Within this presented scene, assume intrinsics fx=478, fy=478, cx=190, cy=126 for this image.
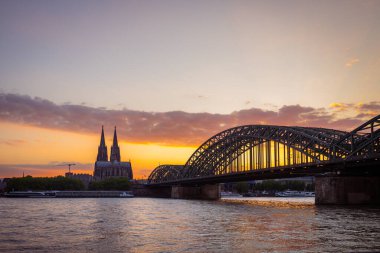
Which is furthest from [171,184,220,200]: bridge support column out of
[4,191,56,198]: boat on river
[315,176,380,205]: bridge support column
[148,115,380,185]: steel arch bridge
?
[315,176,380,205]: bridge support column

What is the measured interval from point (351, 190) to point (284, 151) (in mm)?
25293

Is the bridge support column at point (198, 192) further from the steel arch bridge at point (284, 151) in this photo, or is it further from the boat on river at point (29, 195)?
the boat on river at point (29, 195)

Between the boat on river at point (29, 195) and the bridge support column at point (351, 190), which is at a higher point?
the bridge support column at point (351, 190)

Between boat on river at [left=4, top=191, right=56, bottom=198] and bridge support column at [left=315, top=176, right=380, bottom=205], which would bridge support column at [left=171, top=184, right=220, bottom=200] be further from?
bridge support column at [left=315, top=176, right=380, bottom=205]

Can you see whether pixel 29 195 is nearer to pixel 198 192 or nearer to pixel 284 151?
pixel 198 192

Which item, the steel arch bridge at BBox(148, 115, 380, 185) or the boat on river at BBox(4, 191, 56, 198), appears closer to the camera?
the steel arch bridge at BBox(148, 115, 380, 185)

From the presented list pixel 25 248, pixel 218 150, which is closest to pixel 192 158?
pixel 218 150

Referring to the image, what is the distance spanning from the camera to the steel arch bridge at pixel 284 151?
251ft

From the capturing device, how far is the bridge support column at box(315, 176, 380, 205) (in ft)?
245

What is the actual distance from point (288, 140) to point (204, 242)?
237 feet

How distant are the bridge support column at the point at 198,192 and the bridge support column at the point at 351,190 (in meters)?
75.3

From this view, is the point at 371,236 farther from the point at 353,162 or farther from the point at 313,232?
the point at 353,162

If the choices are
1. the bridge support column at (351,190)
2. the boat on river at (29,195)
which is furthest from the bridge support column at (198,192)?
the bridge support column at (351,190)

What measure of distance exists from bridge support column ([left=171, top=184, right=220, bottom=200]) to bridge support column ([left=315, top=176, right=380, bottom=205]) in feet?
247
